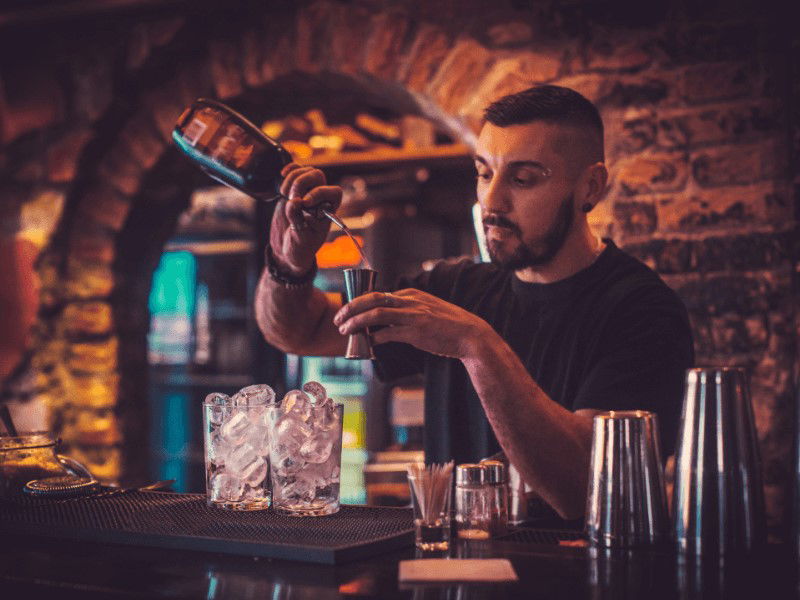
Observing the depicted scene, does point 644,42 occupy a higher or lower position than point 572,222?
higher

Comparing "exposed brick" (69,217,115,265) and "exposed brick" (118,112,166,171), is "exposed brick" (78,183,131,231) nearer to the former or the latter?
"exposed brick" (69,217,115,265)

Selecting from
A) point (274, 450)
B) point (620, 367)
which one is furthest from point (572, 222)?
point (274, 450)

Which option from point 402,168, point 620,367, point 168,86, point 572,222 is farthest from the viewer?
point 402,168

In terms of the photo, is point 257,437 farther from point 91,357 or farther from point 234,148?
point 91,357

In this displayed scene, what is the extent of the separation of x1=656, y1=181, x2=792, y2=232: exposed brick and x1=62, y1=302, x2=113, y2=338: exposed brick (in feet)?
6.45

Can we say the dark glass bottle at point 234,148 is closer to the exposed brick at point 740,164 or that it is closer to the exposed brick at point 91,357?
the exposed brick at point 740,164

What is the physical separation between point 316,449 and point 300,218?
548mm

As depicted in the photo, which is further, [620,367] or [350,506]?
[620,367]

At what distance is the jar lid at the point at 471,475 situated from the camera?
1.16m

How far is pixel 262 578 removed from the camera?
97 centimetres

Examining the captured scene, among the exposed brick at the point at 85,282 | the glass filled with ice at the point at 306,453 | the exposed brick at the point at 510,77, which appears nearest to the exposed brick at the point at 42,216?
the exposed brick at the point at 85,282

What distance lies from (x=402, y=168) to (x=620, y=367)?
397cm

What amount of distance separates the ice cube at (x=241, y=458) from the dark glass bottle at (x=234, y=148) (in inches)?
19.5

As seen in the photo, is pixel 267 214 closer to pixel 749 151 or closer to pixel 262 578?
pixel 749 151
